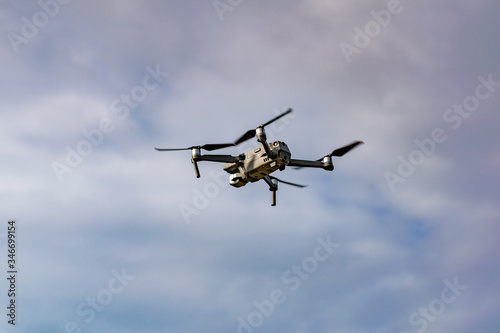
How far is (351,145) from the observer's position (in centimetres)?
7038

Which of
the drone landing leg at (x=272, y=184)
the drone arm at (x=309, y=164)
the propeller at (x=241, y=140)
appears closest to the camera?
the propeller at (x=241, y=140)

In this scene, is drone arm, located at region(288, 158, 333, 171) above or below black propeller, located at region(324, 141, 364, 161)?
below

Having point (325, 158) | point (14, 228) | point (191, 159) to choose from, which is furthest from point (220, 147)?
point (14, 228)

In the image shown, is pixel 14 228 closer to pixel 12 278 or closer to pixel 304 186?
pixel 12 278

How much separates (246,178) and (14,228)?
28.4 metres

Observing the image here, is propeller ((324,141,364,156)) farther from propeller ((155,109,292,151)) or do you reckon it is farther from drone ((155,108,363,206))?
propeller ((155,109,292,151))

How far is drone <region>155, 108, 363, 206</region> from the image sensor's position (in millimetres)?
64250

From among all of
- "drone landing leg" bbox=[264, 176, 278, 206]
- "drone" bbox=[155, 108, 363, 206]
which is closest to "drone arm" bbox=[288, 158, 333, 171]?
"drone" bbox=[155, 108, 363, 206]

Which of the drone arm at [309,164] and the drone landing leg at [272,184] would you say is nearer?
the drone arm at [309,164]

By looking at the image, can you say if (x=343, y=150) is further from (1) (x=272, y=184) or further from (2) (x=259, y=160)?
(2) (x=259, y=160)

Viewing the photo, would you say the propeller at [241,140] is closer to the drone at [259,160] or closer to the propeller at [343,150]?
the drone at [259,160]

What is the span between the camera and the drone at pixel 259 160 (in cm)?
6425

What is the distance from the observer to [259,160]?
217 ft

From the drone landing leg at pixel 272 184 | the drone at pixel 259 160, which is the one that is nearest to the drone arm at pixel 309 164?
the drone at pixel 259 160
